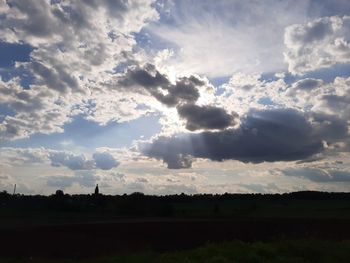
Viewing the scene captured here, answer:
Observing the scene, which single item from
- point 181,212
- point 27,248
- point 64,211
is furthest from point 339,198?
point 27,248

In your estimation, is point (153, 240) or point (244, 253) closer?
point (244, 253)

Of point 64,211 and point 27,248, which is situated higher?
point 64,211

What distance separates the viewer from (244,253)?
2820 cm

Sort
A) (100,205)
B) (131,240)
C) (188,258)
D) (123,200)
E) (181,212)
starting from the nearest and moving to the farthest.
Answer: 1. (188,258)
2. (131,240)
3. (181,212)
4. (123,200)
5. (100,205)

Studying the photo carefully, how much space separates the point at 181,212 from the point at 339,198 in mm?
103386

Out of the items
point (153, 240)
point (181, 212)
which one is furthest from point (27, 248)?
point (181, 212)

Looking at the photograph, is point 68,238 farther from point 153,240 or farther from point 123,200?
point 123,200

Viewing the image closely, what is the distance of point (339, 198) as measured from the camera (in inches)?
7736

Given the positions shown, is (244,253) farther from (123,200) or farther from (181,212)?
(123,200)

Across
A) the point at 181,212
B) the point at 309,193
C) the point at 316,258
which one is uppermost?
the point at 309,193

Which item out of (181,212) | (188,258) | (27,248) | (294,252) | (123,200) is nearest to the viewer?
(188,258)

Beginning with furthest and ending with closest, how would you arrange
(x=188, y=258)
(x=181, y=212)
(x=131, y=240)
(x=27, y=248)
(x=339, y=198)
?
(x=339, y=198)
(x=181, y=212)
(x=131, y=240)
(x=27, y=248)
(x=188, y=258)

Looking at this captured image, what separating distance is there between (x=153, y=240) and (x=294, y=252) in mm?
24855

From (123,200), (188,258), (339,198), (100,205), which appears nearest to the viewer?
(188,258)
